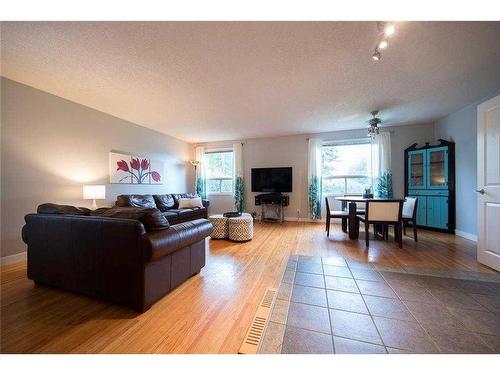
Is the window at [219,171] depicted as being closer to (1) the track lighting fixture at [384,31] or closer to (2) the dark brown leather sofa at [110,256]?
(2) the dark brown leather sofa at [110,256]

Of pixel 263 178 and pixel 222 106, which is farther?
pixel 263 178

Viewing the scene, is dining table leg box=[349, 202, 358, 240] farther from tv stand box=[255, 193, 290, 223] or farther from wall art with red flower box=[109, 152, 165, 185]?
wall art with red flower box=[109, 152, 165, 185]

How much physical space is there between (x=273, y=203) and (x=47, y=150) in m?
4.72

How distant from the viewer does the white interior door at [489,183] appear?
2148 millimetres

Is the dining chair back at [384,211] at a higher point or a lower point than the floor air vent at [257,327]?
higher

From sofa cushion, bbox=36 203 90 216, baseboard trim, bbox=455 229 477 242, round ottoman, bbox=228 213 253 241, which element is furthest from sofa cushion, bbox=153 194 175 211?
baseboard trim, bbox=455 229 477 242

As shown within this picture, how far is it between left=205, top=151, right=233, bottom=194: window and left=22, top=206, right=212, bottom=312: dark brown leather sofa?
4363 mm

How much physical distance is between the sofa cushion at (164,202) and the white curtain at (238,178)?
1905 mm

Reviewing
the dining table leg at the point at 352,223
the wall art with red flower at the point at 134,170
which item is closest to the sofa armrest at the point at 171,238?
the dining table leg at the point at 352,223

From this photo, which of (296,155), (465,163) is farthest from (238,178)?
(465,163)

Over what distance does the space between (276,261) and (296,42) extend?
2.49 m
